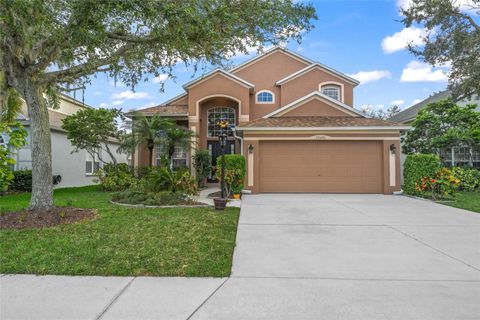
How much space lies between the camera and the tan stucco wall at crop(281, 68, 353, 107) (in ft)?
58.0

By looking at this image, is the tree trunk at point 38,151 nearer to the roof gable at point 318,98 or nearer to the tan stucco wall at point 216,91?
the tan stucco wall at point 216,91

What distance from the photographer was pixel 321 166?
13.2m

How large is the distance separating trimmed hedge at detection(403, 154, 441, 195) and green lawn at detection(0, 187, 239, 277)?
8726mm

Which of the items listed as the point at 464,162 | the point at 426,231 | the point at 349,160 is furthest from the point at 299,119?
the point at 464,162

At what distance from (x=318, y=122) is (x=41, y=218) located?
10.9 meters

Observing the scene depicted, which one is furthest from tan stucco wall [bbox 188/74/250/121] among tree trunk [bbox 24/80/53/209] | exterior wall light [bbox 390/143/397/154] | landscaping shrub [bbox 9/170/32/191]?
tree trunk [bbox 24/80/53/209]

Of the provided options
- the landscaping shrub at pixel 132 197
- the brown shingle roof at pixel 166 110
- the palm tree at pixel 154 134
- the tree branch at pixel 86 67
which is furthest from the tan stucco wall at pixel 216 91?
the tree branch at pixel 86 67

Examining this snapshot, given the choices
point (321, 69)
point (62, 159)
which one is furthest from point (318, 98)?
point (62, 159)

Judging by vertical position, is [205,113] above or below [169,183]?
above

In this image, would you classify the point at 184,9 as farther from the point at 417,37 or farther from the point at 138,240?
the point at 417,37

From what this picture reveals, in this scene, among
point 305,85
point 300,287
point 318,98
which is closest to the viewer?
point 300,287

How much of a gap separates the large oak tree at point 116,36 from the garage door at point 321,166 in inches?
224

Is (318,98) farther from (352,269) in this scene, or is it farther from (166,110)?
(352,269)

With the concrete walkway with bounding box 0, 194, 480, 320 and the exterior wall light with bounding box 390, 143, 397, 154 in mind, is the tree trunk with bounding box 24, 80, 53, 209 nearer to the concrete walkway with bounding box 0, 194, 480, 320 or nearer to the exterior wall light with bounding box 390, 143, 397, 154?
the concrete walkway with bounding box 0, 194, 480, 320
